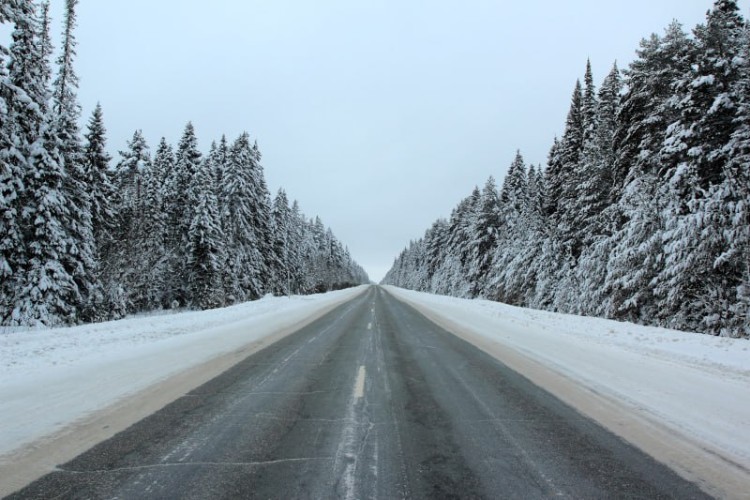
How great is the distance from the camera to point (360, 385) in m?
7.28

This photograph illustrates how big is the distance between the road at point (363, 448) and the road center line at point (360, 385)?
44 millimetres

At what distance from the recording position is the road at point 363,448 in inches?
143

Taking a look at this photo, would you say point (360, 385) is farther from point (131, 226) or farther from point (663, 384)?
point (131, 226)

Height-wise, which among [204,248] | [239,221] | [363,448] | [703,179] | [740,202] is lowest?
[363,448]

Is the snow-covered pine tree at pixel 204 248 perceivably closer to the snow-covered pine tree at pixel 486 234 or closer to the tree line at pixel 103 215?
the tree line at pixel 103 215

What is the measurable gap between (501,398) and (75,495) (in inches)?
199

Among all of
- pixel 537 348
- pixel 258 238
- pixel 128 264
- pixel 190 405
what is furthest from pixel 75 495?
pixel 258 238

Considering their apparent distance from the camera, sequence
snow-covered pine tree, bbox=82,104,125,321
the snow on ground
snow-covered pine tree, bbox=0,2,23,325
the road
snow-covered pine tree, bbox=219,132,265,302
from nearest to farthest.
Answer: the road, the snow on ground, snow-covered pine tree, bbox=0,2,23,325, snow-covered pine tree, bbox=82,104,125,321, snow-covered pine tree, bbox=219,132,265,302

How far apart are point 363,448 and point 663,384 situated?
5.46m

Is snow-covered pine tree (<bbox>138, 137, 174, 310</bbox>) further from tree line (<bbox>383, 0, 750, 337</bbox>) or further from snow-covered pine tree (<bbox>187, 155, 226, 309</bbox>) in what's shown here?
tree line (<bbox>383, 0, 750, 337</bbox>)

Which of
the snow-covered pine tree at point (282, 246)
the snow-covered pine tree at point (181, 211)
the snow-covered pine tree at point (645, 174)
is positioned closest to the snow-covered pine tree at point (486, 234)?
the snow-covered pine tree at point (282, 246)

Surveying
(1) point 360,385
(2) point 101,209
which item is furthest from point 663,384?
(2) point 101,209

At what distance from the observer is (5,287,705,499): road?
3637 mm

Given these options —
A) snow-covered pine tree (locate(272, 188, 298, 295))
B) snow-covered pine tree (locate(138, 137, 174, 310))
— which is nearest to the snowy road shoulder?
snow-covered pine tree (locate(138, 137, 174, 310))
